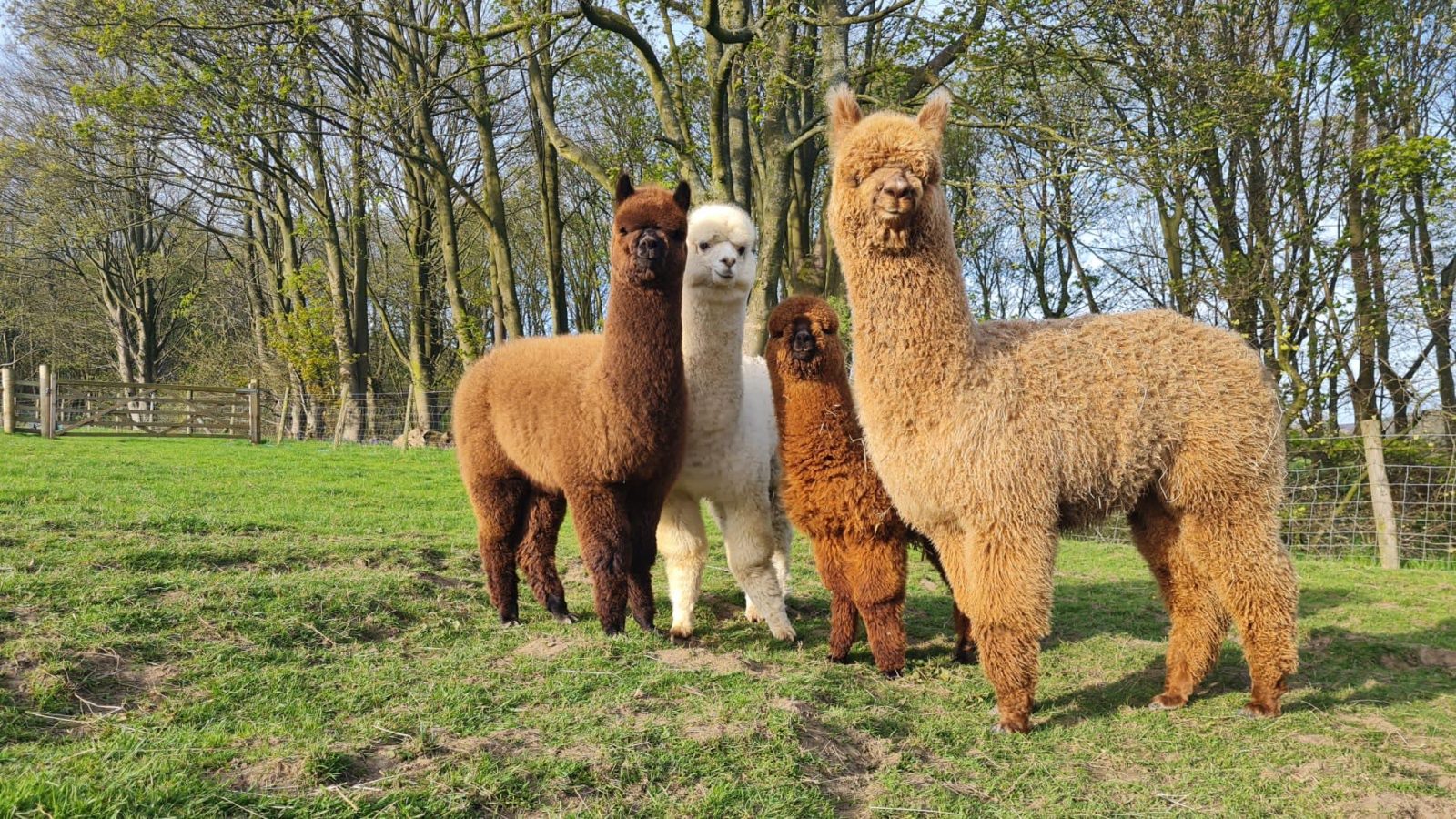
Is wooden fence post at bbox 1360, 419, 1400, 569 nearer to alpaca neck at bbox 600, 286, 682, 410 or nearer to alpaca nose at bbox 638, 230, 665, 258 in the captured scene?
alpaca neck at bbox 600, 286, 682, 410

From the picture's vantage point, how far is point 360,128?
1289 cm

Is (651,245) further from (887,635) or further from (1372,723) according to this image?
(1372,723)

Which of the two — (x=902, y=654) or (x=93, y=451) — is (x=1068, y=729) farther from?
(x=93, y=451)

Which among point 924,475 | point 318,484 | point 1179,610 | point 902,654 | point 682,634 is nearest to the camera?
point 924,475

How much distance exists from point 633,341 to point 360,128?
408 inches

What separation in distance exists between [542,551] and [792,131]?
1219 cm

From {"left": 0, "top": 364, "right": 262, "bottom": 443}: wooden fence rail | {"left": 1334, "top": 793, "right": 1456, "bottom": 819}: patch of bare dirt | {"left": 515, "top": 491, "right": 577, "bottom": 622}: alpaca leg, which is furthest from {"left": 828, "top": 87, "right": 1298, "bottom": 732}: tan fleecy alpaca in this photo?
{"left": 0, "top": 364, "right": 262, "bottom": 443}: wooden fence rail

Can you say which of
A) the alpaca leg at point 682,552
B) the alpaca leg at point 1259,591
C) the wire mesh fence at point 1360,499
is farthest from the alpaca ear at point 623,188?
the wire mesh fence at point 1360,499

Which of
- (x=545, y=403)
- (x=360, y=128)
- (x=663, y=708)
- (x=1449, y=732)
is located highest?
(x=360, y=128)

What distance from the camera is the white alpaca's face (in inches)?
198

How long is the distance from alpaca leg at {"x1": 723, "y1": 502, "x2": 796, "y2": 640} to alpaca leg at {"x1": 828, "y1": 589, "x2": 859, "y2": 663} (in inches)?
18.1

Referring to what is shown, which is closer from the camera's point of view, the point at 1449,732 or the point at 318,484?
the point at 1449,732

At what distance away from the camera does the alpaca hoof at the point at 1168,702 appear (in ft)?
13.7

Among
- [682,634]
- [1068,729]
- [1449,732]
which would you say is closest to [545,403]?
[682,634]
